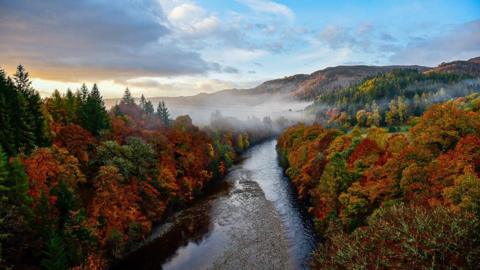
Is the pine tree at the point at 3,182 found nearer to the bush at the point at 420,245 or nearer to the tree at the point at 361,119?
the bush at the point at 420,245

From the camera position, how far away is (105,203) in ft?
154

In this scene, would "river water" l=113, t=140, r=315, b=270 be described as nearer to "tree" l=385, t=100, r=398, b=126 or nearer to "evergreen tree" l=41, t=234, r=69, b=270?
"evergreen tree" l=41, t=234, r=69, b=270

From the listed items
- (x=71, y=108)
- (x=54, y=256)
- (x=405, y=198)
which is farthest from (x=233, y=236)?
(x=71, y=108)

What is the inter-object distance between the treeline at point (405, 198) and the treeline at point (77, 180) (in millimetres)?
27502

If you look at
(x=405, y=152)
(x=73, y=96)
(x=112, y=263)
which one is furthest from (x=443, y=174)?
(x=73, y=96)

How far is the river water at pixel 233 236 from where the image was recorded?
42312 millimetres

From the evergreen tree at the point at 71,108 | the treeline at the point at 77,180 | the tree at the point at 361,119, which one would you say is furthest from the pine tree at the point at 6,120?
the tree at the point at 361,119

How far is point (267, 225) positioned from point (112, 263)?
24700 mm

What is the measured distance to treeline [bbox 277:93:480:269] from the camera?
21.1 metres

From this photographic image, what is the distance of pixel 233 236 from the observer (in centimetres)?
4975

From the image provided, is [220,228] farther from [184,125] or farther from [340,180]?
[184,125]

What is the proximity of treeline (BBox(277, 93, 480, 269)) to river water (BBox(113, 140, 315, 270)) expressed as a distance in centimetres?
453

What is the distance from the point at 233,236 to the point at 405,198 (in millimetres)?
25920

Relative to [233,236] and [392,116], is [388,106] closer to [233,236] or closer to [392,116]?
[392,116]
